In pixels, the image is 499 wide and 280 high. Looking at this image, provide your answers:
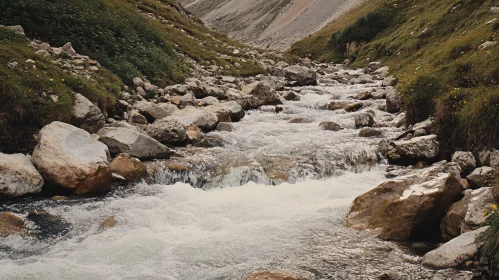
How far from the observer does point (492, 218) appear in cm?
729

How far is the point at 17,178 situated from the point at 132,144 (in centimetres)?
400

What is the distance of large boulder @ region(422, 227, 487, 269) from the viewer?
7.56m

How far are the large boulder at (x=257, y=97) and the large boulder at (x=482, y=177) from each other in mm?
14148

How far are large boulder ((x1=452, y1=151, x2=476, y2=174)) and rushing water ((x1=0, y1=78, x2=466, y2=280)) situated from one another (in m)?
2.21

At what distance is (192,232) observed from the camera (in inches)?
396

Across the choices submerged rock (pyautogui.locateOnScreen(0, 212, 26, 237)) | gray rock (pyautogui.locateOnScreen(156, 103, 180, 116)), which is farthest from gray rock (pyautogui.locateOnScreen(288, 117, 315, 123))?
submerged rock (pyautogui.locateOnScreen(0, 212, 26, 237))

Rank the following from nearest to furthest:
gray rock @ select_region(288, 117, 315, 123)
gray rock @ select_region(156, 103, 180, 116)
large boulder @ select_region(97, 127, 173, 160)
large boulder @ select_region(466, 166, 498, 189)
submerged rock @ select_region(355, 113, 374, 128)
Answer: large boulder @ select_region(466, 166, 498, 189)
large boulder @ select_region(97, 127, 173, 160)
submerged rock @ select_region(355, 113, 374, 128)
gray rock @ select_region(156, 103, 180, 116)
gray rock @ select_region(288, 117, 315, 123)

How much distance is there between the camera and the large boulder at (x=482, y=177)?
34.2 ft

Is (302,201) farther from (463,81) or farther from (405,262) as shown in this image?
(463,81)

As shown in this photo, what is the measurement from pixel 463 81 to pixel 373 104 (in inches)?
303

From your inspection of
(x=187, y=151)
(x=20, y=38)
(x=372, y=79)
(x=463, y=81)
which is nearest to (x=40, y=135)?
(x=187, y=151)

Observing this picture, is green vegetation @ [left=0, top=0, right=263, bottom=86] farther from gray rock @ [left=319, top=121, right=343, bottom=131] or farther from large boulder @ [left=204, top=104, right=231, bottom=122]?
gray rock @ [left=319, top=121, right=343, bottom=131]

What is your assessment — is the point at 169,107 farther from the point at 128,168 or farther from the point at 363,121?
the point at 363,121

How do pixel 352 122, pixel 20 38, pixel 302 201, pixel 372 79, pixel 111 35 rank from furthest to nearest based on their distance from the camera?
pixel 372 79
pixel 111 35
pixel 352 122
pixel 20 38
pixel 302 201
